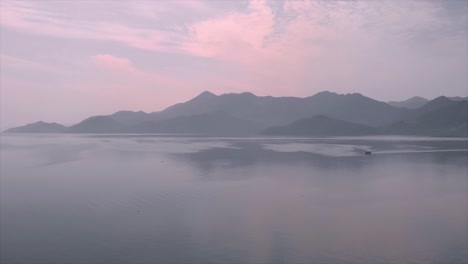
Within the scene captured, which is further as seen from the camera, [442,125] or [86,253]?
[442,125]

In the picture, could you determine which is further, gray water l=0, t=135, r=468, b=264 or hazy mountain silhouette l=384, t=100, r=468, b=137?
hazy mountain silhouette l=384, t=100, r=468, b=137

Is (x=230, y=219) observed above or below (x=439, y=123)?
below

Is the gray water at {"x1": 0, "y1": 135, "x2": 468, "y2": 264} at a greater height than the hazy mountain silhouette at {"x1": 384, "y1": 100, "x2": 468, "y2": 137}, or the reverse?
the hazy mountain silhouette at {"x1": 384, "y1": 100, "x2": 468, "y2": 137}

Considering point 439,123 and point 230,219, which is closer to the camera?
point 230,219

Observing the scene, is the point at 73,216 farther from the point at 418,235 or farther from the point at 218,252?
the point at 418,235

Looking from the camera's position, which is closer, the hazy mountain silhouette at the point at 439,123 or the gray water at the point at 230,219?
the gray water at the point at 230,219

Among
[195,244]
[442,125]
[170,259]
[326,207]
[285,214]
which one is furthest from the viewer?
[442,125]

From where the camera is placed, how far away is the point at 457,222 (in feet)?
60.6

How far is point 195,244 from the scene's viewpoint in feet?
48.0

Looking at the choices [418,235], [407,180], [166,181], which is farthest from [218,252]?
[407,180]

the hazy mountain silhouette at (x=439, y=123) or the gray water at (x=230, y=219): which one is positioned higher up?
the hazy mountain silhouette at (x=439, y=123)

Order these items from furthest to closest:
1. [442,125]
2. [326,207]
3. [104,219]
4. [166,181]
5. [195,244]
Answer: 1. [442,125]
2. [166,181]
3. [326,207]
4. [104,219]
5. [195,244]

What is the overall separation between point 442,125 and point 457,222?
595 ft

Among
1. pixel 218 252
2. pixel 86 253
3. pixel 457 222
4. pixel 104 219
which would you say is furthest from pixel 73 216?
pixel 457 222
